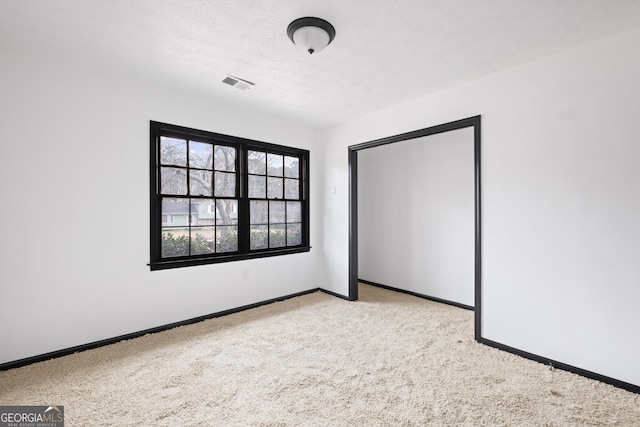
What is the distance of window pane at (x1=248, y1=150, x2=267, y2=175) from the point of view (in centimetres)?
412

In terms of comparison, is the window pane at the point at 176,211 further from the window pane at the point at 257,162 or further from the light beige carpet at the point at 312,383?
the light beige carpet at the point at 312,383

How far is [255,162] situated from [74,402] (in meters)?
2.98

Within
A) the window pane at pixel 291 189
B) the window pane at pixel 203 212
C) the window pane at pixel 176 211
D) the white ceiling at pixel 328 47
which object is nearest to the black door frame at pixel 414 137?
the white ceiling at pixel 328 47

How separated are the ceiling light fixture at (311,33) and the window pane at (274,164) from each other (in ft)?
7.25

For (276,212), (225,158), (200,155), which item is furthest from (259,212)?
(200,155)

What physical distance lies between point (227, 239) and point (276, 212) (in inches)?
33.1

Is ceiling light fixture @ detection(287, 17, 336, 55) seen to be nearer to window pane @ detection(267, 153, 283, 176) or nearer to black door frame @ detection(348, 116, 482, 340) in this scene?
black door frame @ detection(348, 116, 482, 340)

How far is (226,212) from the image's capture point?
3873mm

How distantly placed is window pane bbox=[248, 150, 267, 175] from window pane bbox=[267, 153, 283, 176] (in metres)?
0.07

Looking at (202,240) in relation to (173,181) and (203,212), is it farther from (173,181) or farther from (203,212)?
(173,181)

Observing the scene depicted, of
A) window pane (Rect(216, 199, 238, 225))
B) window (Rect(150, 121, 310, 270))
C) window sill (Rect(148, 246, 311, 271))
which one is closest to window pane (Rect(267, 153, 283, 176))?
window (Rect(150, 121, 310, 270))

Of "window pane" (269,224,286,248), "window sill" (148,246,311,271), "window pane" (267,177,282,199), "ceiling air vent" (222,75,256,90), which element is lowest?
"window sill" (148,246,311,271)

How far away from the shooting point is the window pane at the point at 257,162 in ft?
13.5

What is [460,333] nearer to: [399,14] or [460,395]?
[460,395]
